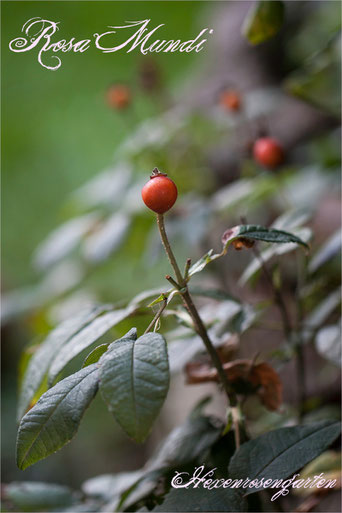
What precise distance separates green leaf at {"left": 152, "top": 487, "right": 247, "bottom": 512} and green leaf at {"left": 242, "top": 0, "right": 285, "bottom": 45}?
1.45ft

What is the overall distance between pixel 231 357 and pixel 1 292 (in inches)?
67.1

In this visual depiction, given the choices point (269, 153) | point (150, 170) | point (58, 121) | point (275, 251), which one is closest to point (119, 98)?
point (150, 170)

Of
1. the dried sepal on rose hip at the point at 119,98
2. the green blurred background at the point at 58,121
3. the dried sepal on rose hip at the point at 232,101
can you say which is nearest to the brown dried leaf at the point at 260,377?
the dried sepal on rose hip at the point at 232,101

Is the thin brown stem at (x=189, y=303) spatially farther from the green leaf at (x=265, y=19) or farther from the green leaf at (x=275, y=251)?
the green leaf at (x=265, y=19)

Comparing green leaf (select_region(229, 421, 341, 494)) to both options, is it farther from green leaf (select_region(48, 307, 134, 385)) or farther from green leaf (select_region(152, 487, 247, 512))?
green leaf (select_region(48, 307, 134, 385))

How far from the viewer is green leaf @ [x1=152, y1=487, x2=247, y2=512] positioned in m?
0.35

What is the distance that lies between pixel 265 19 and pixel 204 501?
1.52 ft

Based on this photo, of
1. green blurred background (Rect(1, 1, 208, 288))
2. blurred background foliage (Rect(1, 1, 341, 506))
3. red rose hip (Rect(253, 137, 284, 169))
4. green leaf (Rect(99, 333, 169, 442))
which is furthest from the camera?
green blurred background (Rect(1, 1, 208, 288))

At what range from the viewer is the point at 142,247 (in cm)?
99

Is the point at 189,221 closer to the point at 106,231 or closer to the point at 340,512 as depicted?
the point at 106,231

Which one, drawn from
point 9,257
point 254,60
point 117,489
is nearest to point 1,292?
point 9,257

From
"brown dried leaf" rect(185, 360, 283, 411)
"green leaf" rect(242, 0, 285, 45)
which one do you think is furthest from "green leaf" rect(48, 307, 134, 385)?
"green leaf" rect(242, 0, 285, 45)

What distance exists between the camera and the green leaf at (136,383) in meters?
0.28

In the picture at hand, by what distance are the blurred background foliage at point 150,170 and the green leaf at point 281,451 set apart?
114mm
